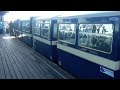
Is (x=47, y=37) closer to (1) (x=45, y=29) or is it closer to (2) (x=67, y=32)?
(1) (x=45, y=29)

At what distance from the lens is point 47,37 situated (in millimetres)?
10555

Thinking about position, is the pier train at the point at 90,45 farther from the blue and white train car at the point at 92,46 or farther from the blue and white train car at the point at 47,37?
the blue and white train car at the point at 47,37

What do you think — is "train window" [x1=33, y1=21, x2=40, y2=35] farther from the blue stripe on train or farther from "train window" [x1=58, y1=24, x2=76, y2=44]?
the blue stripe on train

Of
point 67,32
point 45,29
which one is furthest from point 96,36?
point 45,29

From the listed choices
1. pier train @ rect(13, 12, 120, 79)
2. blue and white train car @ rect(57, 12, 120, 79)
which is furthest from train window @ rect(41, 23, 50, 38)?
blue and white train car @ rect(57, 12, 120, 79)

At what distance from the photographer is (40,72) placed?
7.98 meters

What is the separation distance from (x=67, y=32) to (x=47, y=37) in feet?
9.43

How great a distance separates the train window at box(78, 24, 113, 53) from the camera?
16.4 ft

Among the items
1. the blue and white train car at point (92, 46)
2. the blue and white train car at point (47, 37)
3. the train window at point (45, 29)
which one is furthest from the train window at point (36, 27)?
the blue and white train car at point (92, 46)

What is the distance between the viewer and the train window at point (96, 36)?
5.00 meters

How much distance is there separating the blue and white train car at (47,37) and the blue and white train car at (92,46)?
1.63 meters

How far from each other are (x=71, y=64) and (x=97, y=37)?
7.15 ft
